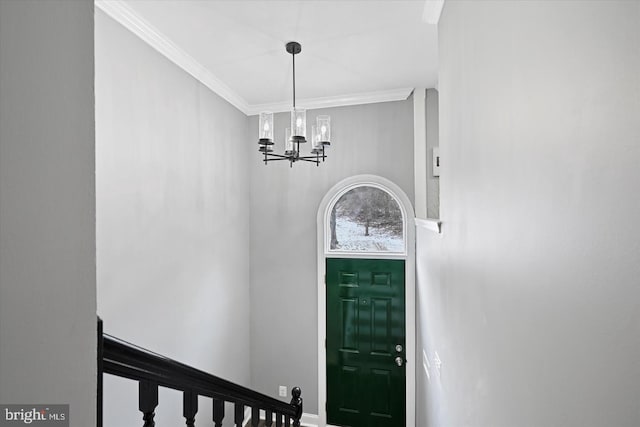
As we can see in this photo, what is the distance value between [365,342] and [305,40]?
2810 mm

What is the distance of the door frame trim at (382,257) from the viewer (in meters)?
3.17

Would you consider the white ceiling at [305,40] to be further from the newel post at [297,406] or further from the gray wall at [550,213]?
the newel post at [297,406]

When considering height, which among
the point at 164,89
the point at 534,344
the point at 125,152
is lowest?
the point at 534,344

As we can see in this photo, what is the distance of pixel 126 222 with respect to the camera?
6.39ft

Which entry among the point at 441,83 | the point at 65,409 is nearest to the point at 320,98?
the point at 441,83

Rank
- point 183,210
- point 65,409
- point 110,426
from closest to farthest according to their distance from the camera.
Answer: point 65,409 → point 110,426 → point 183,210

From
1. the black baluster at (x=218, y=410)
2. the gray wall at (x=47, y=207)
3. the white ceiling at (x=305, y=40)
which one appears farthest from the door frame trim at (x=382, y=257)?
the gray wall at (x=47, y=207)

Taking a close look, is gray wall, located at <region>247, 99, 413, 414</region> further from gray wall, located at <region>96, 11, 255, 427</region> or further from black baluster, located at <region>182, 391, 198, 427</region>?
black baluster, located at <region>182, 391, 198, 427</region>

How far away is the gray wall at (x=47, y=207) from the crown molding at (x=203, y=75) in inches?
70.3

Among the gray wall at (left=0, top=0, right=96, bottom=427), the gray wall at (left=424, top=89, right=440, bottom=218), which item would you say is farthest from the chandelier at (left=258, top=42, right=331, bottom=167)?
the gray wall at (left=0, top=0, right=96, bottom=427)

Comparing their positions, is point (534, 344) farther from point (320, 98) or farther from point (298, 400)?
point (320, 98)

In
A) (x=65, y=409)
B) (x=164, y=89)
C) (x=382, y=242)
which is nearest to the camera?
(x=65, y=409)

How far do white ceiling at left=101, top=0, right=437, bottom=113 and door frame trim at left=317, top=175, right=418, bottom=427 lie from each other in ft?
3.13

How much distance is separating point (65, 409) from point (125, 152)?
178cm
